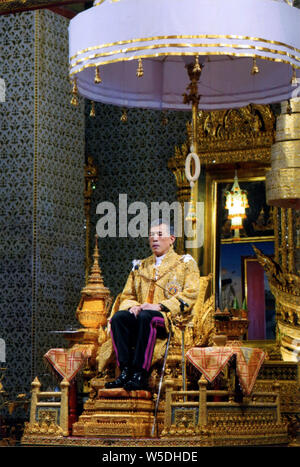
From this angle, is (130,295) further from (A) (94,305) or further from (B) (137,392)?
(B) (137,392)

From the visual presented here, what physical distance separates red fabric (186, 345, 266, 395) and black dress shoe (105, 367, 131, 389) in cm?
55

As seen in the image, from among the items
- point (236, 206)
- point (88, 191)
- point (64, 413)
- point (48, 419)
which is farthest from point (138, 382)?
point (88, 191)

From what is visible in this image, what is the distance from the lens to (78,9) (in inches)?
495

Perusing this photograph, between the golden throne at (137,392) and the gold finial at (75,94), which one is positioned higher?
the gold finial at (75,94)

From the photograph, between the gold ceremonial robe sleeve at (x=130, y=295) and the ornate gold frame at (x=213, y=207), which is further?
the ornate gold frame at (x=213, y=207)

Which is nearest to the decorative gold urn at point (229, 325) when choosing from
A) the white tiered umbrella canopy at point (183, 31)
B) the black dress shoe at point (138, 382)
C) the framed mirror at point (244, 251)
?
the framed mirror at point (244, 251)

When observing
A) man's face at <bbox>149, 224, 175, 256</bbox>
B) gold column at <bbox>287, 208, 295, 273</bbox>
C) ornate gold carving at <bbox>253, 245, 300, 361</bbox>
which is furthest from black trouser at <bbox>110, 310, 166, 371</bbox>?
gold column at <bbox>287, 208, 295, 273</bbox>

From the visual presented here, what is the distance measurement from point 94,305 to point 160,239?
1107mm

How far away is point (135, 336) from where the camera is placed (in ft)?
27.1

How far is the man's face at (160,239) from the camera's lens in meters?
8.79

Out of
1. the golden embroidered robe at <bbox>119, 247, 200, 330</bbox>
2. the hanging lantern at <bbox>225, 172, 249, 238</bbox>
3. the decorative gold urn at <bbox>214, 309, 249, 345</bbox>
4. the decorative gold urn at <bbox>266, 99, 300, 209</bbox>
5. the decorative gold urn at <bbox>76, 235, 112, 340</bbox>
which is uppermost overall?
the decorative gold urn at <bbox>266, 99, 300, 209</bbox>

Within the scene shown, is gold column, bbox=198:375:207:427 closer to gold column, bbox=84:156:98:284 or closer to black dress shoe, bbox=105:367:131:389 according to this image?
black dress shoe, bbox=105:367:131:389

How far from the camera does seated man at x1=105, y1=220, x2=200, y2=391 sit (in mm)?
8062

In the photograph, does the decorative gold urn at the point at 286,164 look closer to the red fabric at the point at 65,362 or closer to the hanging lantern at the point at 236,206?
the hanging lantern at the point at 236,206
